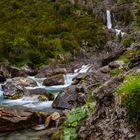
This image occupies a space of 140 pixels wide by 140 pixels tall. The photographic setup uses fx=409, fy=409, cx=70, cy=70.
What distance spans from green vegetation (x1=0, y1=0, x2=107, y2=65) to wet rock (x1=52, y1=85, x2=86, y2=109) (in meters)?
38.7

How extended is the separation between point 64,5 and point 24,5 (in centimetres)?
1412

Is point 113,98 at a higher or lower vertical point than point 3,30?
higher

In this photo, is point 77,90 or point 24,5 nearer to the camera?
point 77,90

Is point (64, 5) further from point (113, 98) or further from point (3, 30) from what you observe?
point (113, 98)

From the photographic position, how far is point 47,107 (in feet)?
96.2

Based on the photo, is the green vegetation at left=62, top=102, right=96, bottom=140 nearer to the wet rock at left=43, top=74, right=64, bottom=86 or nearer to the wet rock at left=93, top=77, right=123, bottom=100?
the wet rock at left=93, top=77, right=123, bottom=100

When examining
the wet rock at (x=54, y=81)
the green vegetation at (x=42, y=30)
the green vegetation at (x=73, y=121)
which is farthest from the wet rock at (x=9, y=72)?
the green vegetation at (x=73, y=121)

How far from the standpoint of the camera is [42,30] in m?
94.6

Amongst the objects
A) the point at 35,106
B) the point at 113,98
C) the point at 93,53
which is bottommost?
the point at 93,53

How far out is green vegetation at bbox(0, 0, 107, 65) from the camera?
7356 cm

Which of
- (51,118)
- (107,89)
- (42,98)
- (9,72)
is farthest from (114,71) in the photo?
(9,72)

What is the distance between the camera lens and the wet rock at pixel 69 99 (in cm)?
2745

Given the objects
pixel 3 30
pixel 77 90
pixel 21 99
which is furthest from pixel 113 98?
pixel 3 30

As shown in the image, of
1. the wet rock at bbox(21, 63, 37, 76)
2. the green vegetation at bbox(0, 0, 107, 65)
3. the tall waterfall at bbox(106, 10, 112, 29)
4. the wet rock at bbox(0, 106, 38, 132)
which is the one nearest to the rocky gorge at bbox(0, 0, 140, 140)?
the wet rock at bbox(0, 106, 38, 132)
